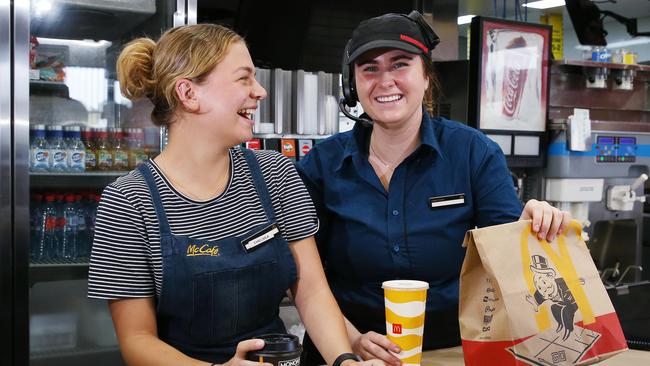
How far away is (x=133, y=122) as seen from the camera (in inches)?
128

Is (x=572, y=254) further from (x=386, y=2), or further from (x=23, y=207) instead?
(x=386, y=2)

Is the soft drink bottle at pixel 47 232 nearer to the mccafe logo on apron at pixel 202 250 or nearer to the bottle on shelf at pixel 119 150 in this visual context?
the bottle on shelf at pixel 119 150

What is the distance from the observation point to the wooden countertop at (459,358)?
1.43 m

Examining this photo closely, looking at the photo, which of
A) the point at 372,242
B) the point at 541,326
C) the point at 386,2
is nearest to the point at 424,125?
the point at 372,242

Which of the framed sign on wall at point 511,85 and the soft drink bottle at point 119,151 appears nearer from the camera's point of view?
the soft drink bottle at point 119,151

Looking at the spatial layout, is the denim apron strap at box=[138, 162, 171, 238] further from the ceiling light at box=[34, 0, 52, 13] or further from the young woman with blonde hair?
the ceiling light at box=[34, 0, 52, 13]

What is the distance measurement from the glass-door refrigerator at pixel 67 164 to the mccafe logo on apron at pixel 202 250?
55.3 inches

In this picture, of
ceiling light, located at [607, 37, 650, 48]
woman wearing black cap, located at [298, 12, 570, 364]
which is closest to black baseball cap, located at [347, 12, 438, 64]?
woman wearing black cap, located at [298, 12, 570, 364]

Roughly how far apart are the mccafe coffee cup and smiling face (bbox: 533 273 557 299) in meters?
0.45

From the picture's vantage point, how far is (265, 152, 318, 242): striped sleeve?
1.67 metres

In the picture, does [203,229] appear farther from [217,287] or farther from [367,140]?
[367,140]

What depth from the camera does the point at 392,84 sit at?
5.61ft

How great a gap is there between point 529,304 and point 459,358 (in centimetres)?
36

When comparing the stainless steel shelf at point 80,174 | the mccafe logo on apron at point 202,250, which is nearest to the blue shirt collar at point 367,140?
the mccafe logo on apron at point 202,250
